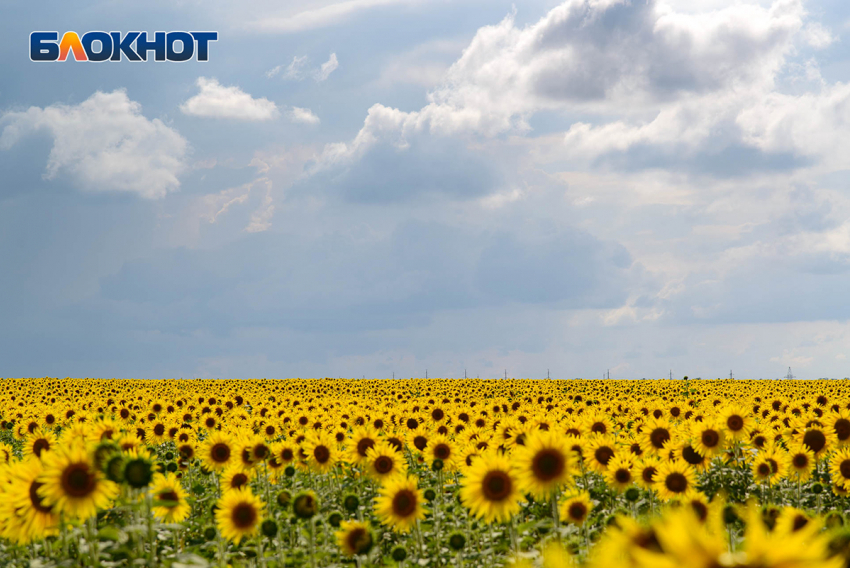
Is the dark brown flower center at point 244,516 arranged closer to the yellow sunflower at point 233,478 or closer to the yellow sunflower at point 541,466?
the yellow sunflower at point 233,478

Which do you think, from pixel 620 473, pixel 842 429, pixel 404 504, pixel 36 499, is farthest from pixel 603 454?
pixel 36 499

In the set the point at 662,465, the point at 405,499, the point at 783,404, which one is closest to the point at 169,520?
the point at 405,499

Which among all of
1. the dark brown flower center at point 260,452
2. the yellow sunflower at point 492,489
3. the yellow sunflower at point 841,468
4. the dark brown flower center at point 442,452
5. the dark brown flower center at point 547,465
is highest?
the dark brown flower center at point 547,465

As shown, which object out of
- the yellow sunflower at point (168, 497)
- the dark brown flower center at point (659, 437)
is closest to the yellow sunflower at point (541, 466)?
the yellow sunflower at point (168, 497)

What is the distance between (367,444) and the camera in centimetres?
1334

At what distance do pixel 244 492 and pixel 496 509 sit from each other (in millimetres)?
4287

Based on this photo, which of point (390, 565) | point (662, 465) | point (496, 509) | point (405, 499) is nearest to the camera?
point (496, 509)

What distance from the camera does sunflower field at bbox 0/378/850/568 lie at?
6805mm

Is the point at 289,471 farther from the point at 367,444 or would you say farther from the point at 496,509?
the point at 496,509

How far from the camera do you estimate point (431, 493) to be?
12148 mm

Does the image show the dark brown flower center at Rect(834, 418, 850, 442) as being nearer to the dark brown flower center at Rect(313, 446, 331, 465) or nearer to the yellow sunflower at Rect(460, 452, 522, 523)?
the yellow sunflower at Rect(460, 452, 522, 523)

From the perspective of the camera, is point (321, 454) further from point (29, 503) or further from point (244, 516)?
point (29, 503)

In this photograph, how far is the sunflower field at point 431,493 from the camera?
22.3ft

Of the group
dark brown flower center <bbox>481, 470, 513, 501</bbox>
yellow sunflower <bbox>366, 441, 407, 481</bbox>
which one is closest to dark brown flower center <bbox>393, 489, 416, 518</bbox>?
dark brown flower center <bbox>481, 470, 513, 501</bbox>
